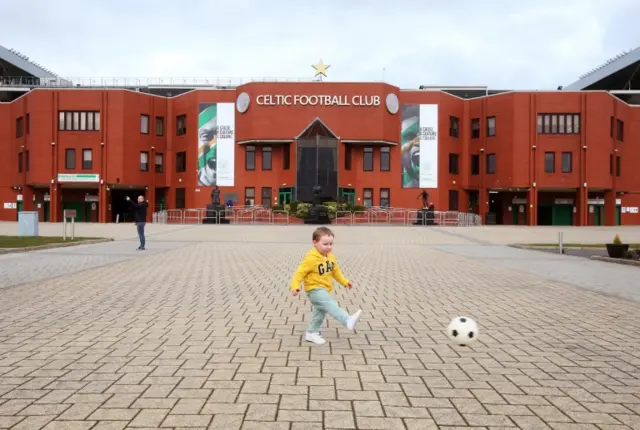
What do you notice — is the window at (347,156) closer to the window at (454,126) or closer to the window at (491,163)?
the window at (454,126)

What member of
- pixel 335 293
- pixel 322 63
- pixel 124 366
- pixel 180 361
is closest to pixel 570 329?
pixel 335 293

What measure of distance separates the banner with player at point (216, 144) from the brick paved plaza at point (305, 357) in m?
38.5

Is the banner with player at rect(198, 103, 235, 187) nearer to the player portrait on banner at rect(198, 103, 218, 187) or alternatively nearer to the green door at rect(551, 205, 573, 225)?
the player portrait on banner at rect(198, 103, 218, 187)

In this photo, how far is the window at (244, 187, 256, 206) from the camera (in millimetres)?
48022

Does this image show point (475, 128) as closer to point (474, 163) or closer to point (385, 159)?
point (474, 163)

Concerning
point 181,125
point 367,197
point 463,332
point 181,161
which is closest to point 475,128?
point 367,197

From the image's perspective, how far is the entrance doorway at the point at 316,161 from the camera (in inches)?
1775

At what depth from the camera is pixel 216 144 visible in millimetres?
48438

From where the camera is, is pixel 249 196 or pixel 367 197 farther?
pixel 367 197

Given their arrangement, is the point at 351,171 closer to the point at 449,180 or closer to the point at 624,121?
the point at 449,180

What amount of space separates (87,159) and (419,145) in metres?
30.2

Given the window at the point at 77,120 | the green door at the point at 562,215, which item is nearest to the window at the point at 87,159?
the window at the point at 77,120

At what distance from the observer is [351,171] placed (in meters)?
48.2

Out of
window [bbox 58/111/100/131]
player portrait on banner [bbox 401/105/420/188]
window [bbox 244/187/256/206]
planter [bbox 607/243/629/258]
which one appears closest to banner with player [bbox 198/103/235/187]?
window [bbox 244/187/256/206]
